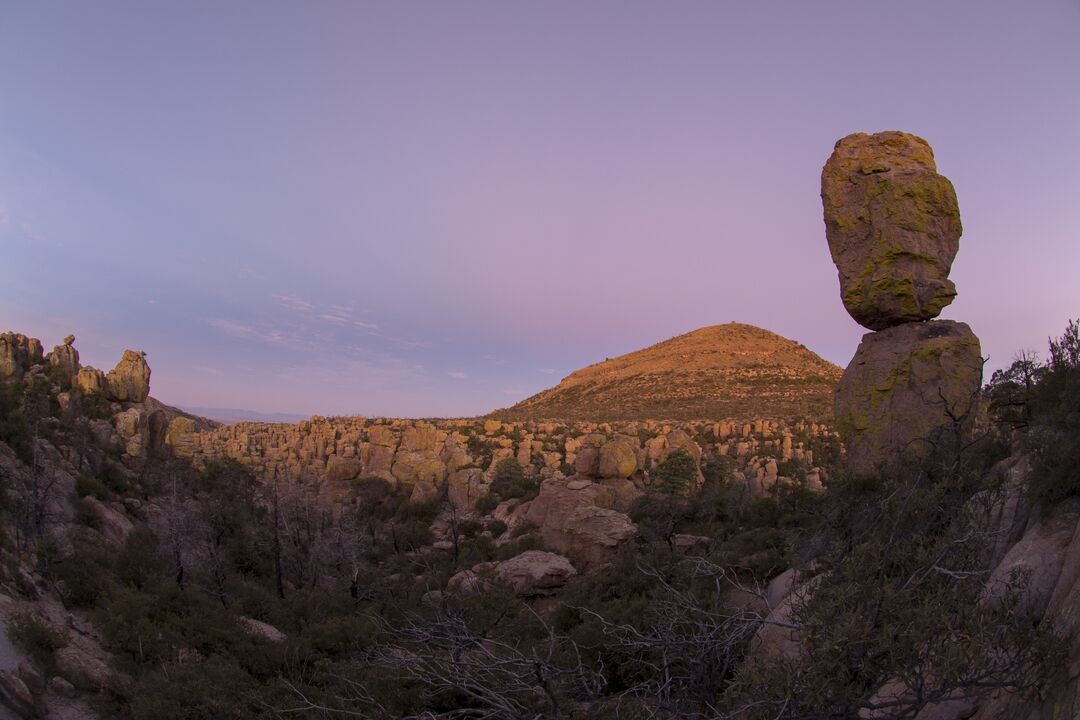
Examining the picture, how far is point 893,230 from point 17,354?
29938mm

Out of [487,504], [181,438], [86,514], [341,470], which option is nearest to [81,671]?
[86,514]

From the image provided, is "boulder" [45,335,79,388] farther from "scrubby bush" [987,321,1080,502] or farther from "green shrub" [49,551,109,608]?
"scrubby bush" [987,321,1080,502]

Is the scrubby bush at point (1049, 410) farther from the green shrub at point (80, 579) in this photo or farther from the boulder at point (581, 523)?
the green shrub at point (80, 579)

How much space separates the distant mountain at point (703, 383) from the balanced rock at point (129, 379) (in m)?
30.0

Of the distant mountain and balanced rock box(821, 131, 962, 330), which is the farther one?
the distant mountain

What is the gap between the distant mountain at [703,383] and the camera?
4494cm

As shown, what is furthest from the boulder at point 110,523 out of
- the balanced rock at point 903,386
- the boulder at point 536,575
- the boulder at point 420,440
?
the balanced rock at point 903,386

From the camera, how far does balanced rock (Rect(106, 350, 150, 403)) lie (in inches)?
941

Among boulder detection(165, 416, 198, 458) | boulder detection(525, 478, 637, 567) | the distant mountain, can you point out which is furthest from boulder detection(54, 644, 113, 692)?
the distant mountain

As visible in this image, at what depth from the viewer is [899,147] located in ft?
35.8

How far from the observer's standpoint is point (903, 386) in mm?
9797

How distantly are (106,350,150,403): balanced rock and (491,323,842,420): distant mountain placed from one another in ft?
98.6

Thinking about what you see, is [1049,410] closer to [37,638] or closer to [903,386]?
Result: [903,386]

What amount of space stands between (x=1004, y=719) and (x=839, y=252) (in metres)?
9.14
